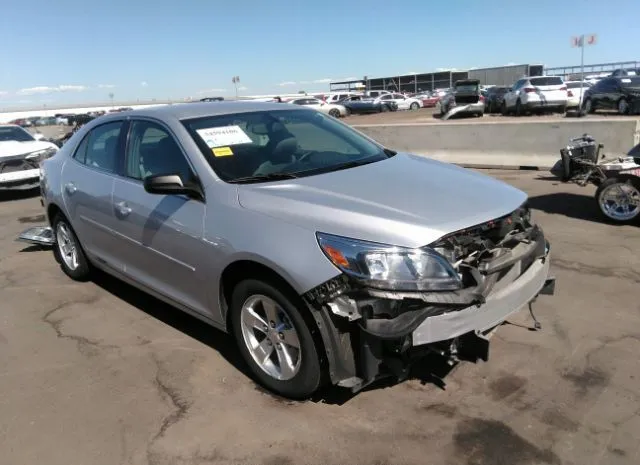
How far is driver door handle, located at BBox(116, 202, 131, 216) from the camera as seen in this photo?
4055 millimetres

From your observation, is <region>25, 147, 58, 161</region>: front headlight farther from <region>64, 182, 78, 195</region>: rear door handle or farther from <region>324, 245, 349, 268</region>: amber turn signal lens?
<region>324, 245, 349, 268</region>: amber turn signal lens

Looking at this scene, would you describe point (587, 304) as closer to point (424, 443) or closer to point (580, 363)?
point (580, 363)

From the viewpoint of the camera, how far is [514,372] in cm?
343

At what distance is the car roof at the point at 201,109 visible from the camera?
400 cm

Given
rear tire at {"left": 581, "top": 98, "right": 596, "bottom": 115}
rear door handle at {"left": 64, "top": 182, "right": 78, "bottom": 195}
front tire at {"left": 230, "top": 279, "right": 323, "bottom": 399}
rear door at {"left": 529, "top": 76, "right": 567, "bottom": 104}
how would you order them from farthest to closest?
rear door at {"left": 529, "top": 76, "right": 567, "bottom": 104}
rear tire at {"left": 581, "top": 98, "right": 596, "bottom": 115}
rear door handle at {"left": 64, "top": 182, "right": 78, "bottom": 195}
front tire at {"left": 230, "top": 279, "right": 323, "bottom": 399}

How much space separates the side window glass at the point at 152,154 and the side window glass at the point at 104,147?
0.84 feet

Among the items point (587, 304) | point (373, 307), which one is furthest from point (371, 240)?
point (587, 304)

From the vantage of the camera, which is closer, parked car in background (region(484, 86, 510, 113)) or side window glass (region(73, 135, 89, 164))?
side window glass (region(73, 135, 89, 164))

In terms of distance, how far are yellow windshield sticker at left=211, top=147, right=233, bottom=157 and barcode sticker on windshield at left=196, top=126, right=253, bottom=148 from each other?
0.04m

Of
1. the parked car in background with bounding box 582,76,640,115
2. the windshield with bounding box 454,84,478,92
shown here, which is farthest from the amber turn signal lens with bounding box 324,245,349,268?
the windshield with bounding box 454,84,478,92

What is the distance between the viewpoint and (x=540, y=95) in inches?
893

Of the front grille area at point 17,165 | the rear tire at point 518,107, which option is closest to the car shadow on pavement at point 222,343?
the front grille area at point 17,165

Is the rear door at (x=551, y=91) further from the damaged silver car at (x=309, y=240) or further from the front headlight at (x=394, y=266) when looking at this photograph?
the front headlight at (x=394, y=266)

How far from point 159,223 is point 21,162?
890cm
